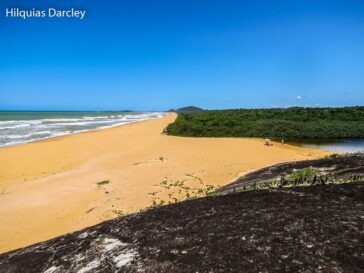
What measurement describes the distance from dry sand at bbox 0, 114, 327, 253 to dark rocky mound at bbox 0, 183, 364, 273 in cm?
530

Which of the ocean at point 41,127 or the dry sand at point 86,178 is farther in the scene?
the ocean at point 41,127

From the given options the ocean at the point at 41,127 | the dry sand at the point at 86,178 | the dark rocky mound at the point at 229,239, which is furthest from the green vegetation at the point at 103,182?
the ocean at the point at 41,127

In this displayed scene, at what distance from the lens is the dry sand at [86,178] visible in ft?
34.5

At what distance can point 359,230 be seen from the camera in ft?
12.4

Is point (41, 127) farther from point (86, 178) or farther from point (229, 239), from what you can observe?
point (229, 239)

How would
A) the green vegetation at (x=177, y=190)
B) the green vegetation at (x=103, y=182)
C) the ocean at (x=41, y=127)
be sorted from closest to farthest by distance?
the green vegetation at (x=177, y=190), the green vegetation at (x=103, y=182), the ocean at (x=41, y=127)

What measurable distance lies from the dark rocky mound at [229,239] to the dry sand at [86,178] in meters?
5.30

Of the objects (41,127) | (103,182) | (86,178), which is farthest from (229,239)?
(41,127)

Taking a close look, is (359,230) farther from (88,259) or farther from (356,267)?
(88,259)

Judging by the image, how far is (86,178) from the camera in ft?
51.6

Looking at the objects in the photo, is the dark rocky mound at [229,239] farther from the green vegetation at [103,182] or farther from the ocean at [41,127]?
the ocean at [41,127]

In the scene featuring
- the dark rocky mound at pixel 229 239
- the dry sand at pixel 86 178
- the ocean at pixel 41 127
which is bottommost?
the ocean at pixel 41 127

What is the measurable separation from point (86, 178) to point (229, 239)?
12822mm

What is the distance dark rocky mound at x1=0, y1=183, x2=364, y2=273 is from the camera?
11.2 feet
